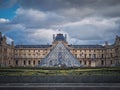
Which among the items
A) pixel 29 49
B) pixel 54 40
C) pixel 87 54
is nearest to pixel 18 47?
pixel 29 49

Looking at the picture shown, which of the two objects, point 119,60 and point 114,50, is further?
point 114,50

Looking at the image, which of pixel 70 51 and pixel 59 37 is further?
pixel 59 37

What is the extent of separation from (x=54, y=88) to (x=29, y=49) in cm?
8529

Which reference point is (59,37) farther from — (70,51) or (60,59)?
(60,59)

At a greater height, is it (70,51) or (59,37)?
(59,37)

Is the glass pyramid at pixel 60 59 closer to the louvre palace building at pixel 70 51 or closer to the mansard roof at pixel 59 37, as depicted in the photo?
the louvre palace building at pixel 70 51

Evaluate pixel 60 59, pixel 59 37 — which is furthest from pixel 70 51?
pixel 60 59

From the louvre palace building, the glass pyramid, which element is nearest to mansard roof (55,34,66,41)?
the louvre palace building

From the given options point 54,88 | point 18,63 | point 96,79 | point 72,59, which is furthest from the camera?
point 18,63

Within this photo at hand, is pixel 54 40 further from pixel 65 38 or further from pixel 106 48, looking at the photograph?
pixel 106 48

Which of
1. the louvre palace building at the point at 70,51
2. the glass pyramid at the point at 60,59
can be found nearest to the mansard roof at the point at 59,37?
the louvre palace building at the point at 70,51

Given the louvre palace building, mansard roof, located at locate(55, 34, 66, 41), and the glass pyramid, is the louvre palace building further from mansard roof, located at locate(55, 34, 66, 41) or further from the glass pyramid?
the glass pyramid

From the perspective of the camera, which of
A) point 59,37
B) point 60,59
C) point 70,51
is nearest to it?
point 60,59

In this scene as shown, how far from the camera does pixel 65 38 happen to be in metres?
102
